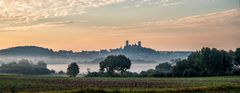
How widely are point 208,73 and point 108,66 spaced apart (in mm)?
45464

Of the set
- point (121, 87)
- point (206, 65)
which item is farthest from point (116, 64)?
point (121, 87)

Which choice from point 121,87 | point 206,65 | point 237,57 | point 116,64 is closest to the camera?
point 121,87

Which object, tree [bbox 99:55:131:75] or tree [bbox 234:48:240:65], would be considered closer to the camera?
tree [bbox 234:48:240:65]

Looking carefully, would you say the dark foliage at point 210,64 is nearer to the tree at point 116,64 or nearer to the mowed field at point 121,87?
the tree at point 116,64

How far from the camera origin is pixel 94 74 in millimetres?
196500

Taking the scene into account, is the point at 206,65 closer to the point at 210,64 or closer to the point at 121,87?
the point at 210,64

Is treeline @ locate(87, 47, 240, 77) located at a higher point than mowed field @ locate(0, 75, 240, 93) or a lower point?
higher

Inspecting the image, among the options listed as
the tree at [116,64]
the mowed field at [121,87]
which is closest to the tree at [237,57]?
the tree at [116,64]

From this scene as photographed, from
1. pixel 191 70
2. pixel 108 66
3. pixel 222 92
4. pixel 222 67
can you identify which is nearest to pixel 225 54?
pixel 222 67

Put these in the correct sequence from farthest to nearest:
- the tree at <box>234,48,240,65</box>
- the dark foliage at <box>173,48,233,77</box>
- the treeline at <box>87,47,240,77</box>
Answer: the tree at <box>234,48,240,65</box> → the dark foliage at <box>173,48,233,77</box> → the treeline at <box>87,47,240,77</box>

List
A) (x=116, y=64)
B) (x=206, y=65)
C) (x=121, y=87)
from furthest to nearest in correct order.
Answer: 1. (x=116, y=64)
2. (x=206, y=65)
3. (x=121, y=87)

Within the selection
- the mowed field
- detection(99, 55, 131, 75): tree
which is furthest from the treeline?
the mowed field

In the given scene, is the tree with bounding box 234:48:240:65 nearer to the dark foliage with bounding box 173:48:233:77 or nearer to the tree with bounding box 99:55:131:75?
the dark foliage with bounding box 173:48:233:77

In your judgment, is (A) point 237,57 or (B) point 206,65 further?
(A) point 237,57
